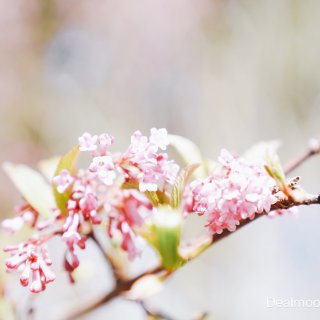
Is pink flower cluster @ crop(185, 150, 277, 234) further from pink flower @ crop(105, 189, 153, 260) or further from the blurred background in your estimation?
the blurred background

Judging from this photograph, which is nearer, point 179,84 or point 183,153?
point 183,153

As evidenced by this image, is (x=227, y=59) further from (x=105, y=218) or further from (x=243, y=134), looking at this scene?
(x=105, y=218)

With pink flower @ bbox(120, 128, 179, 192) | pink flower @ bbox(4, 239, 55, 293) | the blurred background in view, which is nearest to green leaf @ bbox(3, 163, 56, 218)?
pink flower @ bbox(4, 239, 55, 293)

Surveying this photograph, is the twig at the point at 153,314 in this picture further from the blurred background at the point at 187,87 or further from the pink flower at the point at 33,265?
the blurred background at the point at 187,87

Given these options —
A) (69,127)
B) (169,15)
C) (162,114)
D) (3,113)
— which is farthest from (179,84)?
(3,113)

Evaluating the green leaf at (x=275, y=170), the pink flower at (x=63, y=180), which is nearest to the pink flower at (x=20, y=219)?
the pink flower at (x=63, y=180)
